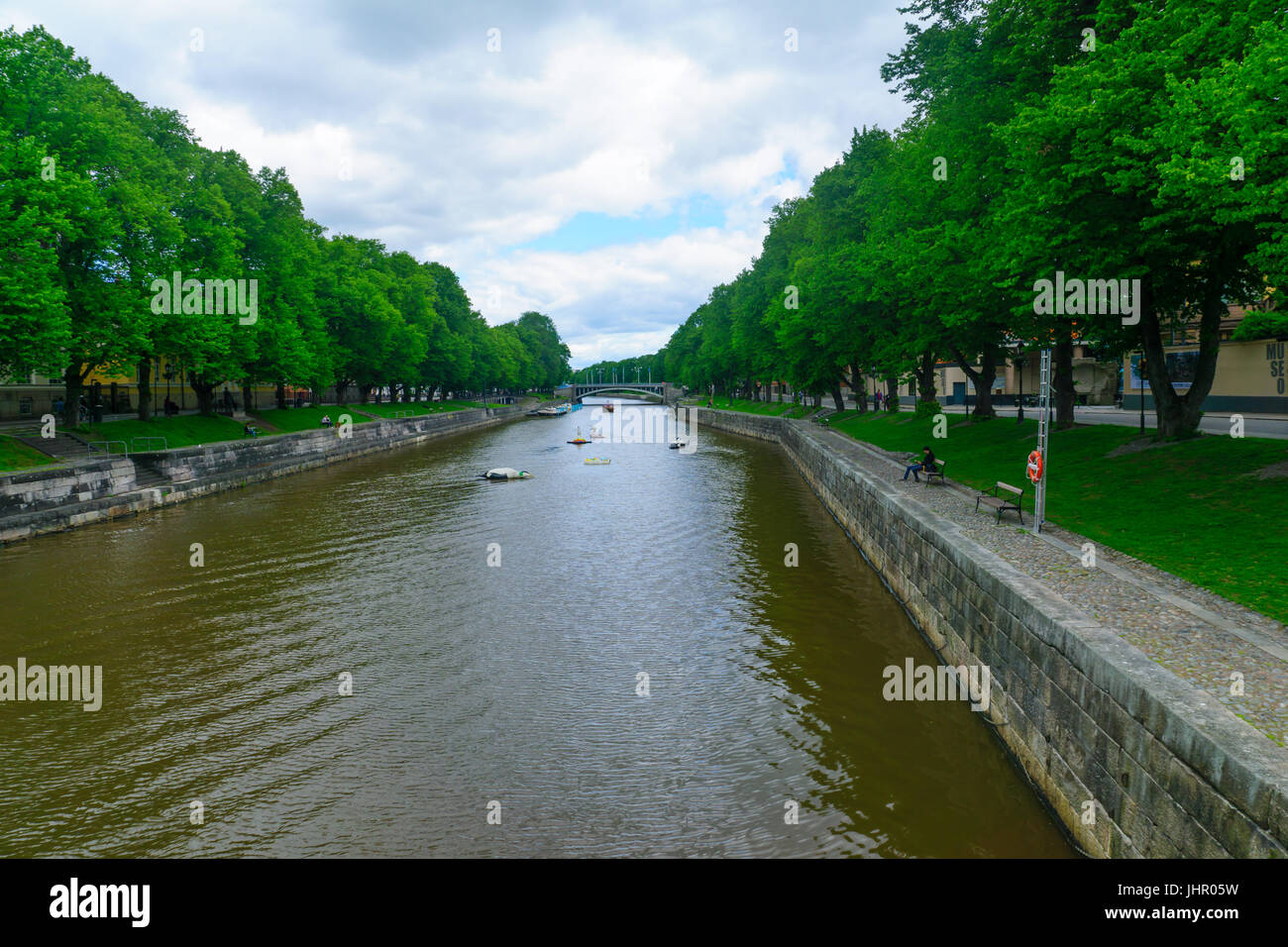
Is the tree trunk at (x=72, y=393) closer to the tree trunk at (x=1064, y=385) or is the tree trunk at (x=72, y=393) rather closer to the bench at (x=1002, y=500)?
the bench at (x=1002, y=500)

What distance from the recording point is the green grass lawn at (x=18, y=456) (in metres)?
28.6

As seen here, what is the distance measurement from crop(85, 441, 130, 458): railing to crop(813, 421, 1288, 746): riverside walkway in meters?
36.1

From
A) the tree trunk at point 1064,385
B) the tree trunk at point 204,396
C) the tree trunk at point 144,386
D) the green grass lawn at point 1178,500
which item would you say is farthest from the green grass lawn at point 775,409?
the tree trunk at point 144,386

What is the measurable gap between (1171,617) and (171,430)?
46977 millimetres

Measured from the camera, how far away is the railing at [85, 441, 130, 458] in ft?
109

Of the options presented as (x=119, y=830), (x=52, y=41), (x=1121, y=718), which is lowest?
(x=119, y=830)

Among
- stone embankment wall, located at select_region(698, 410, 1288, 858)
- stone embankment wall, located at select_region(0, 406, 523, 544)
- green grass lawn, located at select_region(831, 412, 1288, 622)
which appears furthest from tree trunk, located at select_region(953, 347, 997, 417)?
stone embankment wall, located at select_region(0, 406, 523, 544)

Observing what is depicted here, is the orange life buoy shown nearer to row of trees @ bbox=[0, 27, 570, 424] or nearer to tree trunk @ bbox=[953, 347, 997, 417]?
tree trunk @ bbox=[953, 347, 997, 417]

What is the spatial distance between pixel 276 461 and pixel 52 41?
23598 mm

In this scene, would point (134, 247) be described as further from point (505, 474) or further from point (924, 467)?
point (924, 467)

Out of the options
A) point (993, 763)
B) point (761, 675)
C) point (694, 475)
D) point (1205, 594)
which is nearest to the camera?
point (993, 763)
